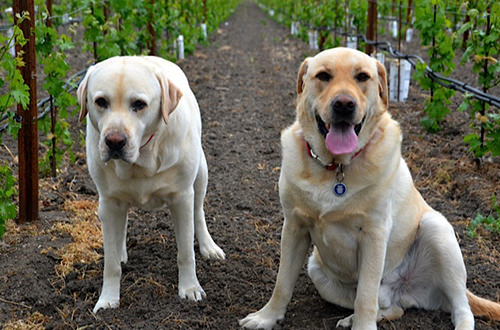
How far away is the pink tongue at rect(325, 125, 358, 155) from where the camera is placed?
110 inches

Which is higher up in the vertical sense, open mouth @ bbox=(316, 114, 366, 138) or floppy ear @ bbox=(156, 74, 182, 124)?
floppy ear @ bbox=(156, 74, 182, 124)

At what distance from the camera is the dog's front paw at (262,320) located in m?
3.13

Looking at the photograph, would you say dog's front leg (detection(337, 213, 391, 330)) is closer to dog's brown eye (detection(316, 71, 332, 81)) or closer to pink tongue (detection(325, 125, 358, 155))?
pink tongue (detection(325, 125, 358, 155))

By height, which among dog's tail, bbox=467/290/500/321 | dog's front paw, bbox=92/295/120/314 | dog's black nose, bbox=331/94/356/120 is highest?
dog's black nose, bbox=331/94/356/120

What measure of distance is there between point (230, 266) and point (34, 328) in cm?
136

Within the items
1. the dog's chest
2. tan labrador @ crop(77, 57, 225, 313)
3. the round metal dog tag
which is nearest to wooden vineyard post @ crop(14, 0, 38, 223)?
tan labrador @ crop(77, 57, 225, 313)

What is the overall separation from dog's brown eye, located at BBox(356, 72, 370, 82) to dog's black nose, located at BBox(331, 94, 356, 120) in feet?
0.61

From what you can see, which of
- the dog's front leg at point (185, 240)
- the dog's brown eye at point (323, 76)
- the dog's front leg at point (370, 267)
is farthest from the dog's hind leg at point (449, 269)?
the dog's front leg at point (185, 240)

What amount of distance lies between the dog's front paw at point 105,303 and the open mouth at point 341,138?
161cm

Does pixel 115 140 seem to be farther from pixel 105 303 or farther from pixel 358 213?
pixel 358 213

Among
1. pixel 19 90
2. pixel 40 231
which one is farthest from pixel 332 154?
pixel 40 231

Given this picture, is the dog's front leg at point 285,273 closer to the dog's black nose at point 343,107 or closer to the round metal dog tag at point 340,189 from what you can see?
the round metal dog tag at point 340,189

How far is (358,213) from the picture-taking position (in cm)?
279

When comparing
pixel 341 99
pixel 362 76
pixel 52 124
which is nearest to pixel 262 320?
pixel 341 99
